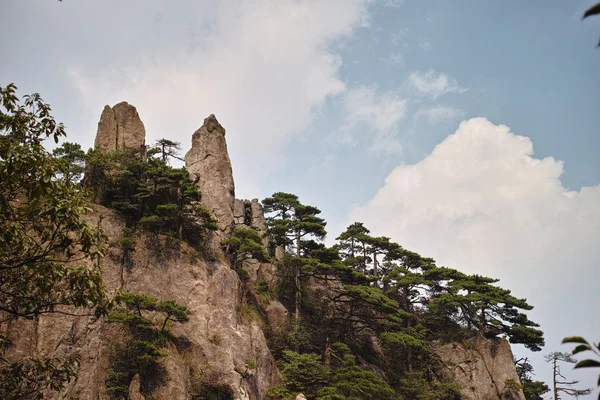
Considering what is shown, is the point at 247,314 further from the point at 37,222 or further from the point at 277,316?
the point at 37,222

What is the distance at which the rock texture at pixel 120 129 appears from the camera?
32938 mm

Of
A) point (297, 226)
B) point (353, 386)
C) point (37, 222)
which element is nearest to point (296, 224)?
point (297, 226)

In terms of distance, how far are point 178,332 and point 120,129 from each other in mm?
17064

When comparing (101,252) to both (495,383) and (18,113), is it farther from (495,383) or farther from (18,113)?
(495,383)

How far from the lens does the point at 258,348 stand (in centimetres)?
2850

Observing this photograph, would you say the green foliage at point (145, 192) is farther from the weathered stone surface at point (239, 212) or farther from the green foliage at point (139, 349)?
the weathered stone surface at point (239, 212)

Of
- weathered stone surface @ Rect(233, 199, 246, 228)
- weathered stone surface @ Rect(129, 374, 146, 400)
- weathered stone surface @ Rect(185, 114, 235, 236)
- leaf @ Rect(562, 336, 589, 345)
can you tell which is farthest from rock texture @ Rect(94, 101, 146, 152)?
leaf @ Rect(562, 336, 589, 345)

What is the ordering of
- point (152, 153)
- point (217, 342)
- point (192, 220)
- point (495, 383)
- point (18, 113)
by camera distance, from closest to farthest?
point (18, 113) → point (217, 342) → point (192, 220) → point (152, 153) → point (495, 383)

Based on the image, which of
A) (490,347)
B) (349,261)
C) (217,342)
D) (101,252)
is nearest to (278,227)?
(349,261)

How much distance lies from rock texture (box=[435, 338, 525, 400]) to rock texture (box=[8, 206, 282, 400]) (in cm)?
1894

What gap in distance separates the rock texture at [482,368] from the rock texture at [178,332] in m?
18.9

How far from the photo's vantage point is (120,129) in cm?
3369

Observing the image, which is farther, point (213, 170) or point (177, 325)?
point (213, 170)

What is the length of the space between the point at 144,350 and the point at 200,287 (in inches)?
250
